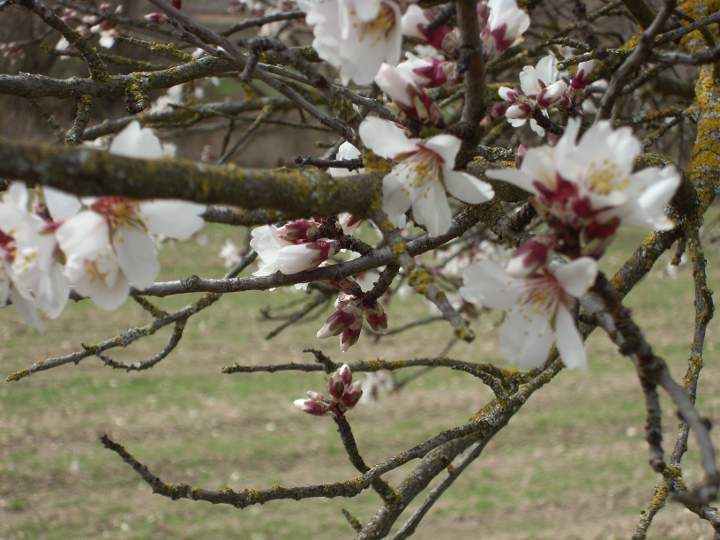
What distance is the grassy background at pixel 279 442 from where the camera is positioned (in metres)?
5.96

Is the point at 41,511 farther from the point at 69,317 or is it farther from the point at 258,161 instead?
the point at 258,161

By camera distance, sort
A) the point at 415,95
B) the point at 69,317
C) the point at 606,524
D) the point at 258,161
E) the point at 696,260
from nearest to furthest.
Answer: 1. the point at 415,95
2. the point at 696,260
3. the point at 606,524
4. the point at 69,317
5. the point at 258,161

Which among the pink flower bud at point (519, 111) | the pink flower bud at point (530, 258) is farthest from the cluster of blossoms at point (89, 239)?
the pink flower bud at point (519, 111)

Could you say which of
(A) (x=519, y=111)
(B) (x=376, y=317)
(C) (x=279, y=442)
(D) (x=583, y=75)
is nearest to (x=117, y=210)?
(B) (x=376, y=317)

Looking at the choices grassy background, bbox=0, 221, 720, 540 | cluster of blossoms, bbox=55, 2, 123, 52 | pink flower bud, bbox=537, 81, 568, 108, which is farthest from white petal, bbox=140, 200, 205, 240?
grassy background, bbox=0, 221, 720, 540

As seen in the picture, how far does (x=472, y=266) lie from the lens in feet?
2.94

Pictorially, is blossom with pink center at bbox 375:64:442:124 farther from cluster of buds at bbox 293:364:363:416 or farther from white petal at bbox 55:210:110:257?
cluster of buds at bbox 293:364:363:416

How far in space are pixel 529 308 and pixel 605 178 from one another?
0.56ft

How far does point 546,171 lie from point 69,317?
11.4m

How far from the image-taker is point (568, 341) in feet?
2.91

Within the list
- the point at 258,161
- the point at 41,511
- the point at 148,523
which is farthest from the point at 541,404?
the point at 258,161

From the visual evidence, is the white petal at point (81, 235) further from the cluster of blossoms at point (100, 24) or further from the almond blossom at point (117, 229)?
the cluster of blossoms at point (100, 24)

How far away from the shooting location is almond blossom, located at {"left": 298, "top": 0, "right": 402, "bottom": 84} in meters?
0.92

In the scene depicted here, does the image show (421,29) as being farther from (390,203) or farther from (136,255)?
(136,255)
